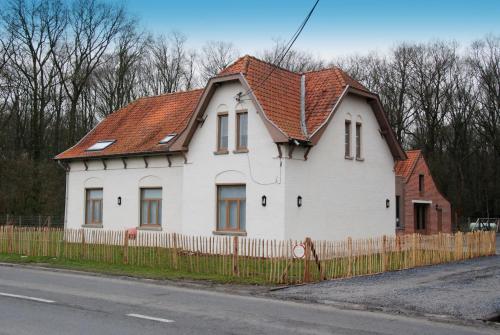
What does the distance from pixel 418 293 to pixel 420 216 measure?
3317 cm

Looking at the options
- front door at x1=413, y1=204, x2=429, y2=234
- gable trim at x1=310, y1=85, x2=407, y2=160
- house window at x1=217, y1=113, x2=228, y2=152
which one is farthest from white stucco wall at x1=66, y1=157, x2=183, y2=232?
front door at x1=413, y1=204, x2=429, y2=234

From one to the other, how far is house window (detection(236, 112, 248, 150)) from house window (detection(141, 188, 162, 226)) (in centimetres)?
557

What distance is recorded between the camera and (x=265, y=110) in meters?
22.1

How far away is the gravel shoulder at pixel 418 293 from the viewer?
12453 mm

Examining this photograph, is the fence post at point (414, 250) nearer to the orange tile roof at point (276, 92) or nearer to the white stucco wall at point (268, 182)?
the white stucco wall at point (268, 182)

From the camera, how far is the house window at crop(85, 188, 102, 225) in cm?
2955

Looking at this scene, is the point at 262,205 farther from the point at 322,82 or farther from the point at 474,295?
the point at 474,295

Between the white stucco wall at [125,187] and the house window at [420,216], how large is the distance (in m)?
25.3

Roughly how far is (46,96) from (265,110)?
33082 mm

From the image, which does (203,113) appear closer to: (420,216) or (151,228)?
(151,228)

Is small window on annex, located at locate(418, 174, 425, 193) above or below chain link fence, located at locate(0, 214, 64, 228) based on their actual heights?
above

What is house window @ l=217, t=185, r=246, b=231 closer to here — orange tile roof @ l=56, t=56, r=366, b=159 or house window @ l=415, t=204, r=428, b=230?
orange tile roof @ l=56, t=56, r=366, b=159

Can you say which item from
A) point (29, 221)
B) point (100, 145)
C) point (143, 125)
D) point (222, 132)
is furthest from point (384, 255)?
point (29, 221)

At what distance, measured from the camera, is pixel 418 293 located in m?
14.6
